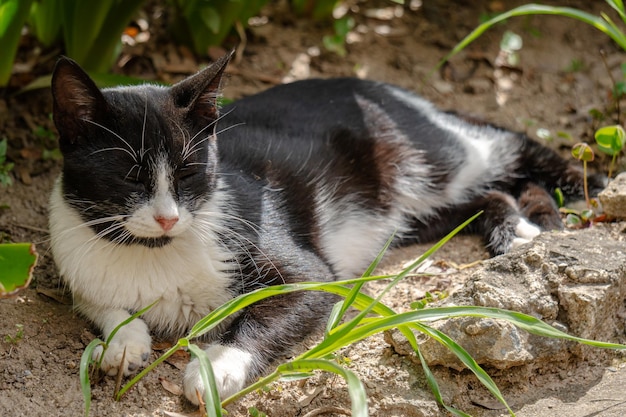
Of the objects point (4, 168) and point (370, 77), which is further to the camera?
point (370, 77)

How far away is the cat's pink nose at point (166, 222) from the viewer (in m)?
2.69

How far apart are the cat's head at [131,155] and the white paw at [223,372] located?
1.42ft

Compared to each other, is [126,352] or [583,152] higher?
[583,152]

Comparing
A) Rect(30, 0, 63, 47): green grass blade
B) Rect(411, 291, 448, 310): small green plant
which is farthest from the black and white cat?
Rect(30, 0, 63, 47): green grass blade

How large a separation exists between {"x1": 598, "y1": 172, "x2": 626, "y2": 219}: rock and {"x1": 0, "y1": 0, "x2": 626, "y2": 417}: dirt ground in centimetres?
56

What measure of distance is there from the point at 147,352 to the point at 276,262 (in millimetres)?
574

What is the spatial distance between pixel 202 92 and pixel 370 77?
86.9 inches

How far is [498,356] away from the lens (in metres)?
2.64

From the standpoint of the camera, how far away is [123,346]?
283 centimetres

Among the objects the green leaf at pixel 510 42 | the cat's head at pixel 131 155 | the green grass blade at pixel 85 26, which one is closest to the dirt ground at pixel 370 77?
the green leaf at pixel 510 42

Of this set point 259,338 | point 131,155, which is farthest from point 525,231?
point 131,155

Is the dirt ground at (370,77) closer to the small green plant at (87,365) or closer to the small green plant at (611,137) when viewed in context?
the small green plant at (87,365)

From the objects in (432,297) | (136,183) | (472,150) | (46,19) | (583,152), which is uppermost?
(46,19)

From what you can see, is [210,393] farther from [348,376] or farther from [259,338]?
[259,338]
